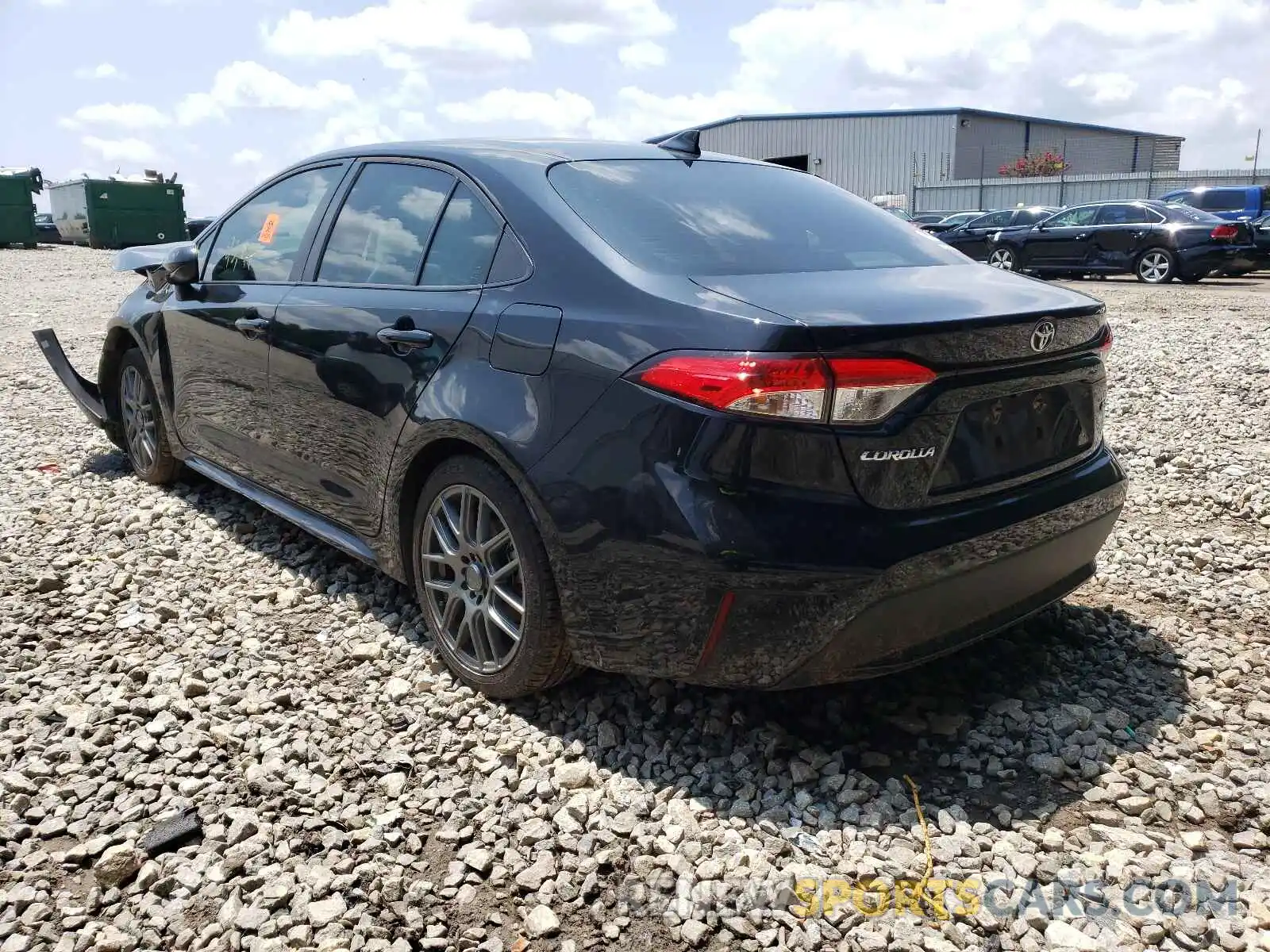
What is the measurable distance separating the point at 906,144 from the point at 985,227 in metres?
31.2

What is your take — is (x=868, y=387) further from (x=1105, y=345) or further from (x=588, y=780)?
(x=588, y=780)

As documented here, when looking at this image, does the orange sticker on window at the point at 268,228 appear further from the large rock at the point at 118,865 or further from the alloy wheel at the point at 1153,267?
the alloy wheel at the point at 1153,267

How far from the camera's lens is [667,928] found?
2262mm

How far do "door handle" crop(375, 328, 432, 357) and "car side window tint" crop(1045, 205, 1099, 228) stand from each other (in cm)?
1799

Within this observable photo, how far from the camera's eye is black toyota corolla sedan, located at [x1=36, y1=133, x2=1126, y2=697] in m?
2.42

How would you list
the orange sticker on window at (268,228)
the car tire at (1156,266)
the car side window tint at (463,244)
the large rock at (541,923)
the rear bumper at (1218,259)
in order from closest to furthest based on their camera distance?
the large rock at (541,923)
the car side window tint at (463,244)
the orange sticker on window at (268,228)
the rear bumper at (1218,259)
the car tire at (1156,266)

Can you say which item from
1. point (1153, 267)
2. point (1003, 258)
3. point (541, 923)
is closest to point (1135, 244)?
point (1153, 267)

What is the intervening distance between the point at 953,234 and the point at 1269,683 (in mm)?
19556

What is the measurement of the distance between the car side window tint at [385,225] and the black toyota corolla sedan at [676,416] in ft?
0.04

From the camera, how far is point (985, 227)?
21.6m

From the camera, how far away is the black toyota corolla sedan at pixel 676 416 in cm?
242

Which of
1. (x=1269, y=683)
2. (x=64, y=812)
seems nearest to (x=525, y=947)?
(x=64, y=812)

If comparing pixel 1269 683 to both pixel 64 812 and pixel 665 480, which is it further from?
pixel 64 812

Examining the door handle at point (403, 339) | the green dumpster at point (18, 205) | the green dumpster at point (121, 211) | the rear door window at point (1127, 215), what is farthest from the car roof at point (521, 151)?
the green dumpster at point (18, 205)
